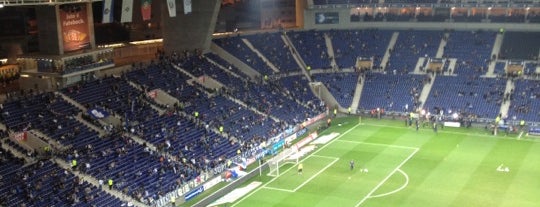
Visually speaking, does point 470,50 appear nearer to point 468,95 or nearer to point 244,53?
point 468,95

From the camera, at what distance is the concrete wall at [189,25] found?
212 ft

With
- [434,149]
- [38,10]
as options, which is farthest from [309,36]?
[38,10]

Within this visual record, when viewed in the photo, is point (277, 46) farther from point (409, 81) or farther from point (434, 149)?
point (434, 149)

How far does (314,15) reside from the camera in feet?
259

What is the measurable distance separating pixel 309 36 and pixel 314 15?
326 centimetres

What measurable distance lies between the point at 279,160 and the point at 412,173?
1057cm

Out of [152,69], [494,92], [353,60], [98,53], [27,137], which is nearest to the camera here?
[27,137]

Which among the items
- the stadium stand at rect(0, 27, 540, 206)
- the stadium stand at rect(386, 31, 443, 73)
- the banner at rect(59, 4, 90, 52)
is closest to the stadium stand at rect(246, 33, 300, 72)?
the stadium stand at rect(0, 27, 540, 206)

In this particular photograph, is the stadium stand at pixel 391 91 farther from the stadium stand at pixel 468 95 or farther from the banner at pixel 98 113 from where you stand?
the banner at pixel 98 113

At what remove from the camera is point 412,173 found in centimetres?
4675

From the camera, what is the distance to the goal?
158ft

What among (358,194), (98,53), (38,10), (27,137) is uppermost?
(38,10)

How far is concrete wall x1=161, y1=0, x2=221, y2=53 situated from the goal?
19439 mm

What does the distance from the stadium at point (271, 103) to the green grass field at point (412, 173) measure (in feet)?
0.63
